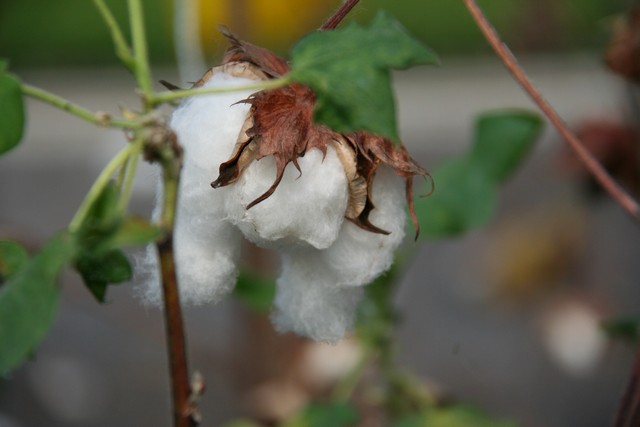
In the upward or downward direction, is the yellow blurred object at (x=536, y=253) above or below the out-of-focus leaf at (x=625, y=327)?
below

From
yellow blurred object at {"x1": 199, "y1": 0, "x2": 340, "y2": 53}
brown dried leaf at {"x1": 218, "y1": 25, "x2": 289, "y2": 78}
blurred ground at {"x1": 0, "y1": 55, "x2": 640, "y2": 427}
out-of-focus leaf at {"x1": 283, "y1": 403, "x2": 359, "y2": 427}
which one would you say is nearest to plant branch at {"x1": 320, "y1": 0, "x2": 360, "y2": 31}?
brown dried leaf at {"x1": 218, "y1": 25, "x2": 289, "y2": 78}

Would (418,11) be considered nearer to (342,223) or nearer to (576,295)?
(576,295)

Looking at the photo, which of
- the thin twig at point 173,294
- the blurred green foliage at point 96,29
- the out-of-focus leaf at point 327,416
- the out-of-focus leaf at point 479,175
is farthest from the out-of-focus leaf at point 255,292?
the blurred green foliage at point 96,29

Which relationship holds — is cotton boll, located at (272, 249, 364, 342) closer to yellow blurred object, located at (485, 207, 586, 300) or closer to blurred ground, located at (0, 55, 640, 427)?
blurred ground, located at (0, 55, 640, 427)

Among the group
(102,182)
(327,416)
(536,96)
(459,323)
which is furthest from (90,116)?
(459,323)

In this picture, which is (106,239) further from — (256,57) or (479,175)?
(479,175)

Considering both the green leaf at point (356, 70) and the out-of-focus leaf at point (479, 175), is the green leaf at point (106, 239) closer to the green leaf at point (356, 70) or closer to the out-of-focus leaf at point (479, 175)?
the green leaf at point (356, 70)
